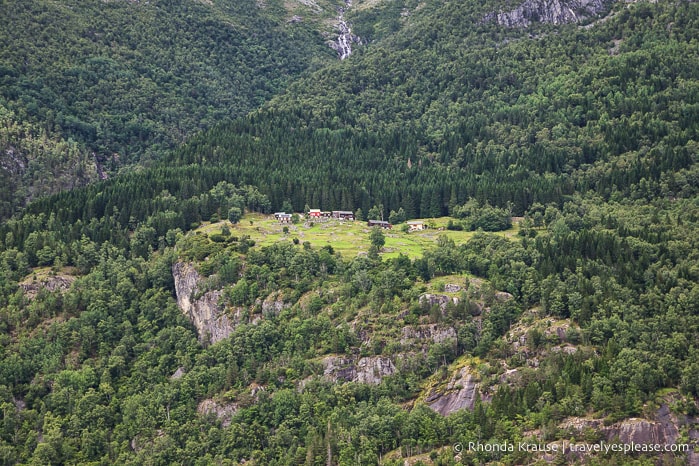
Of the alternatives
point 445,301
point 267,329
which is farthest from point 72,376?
point 445,301

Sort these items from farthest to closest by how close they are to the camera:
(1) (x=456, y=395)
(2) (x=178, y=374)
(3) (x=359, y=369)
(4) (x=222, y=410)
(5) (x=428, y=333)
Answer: (2) (x=178, y=374), (5) (x=428, y=333), (3) (x=359, y=369), (4) (x=222, y=410), (1) (x=456, y=395)

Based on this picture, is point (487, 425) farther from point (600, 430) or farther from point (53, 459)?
point (53, 459)

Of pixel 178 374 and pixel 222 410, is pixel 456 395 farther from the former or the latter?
pixel 178 374

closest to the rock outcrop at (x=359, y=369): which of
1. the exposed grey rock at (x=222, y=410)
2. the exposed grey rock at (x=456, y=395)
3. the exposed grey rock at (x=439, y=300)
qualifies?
the exposed grey rock at (x=456, y=395)

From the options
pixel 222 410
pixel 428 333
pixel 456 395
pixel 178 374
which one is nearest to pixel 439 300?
pixel 428 333

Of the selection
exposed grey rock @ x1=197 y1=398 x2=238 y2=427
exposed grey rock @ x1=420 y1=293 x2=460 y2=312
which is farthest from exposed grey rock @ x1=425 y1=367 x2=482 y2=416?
exposed grey rock @ x1=197 y1=398 x2=238 y2=427
